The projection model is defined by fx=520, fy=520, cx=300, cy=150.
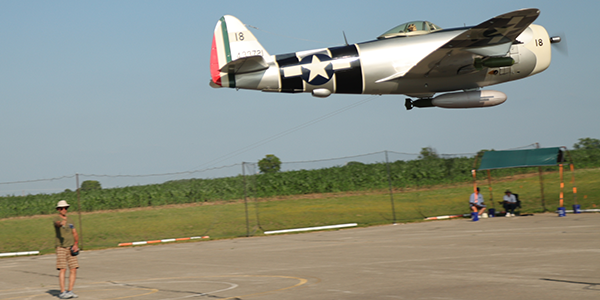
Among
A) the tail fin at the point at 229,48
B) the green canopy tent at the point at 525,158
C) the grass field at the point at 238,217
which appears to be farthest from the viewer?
the green canopy tent at the point at 525,158

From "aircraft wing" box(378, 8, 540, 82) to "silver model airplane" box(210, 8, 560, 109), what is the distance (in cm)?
3

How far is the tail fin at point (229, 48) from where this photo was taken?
1681 cm

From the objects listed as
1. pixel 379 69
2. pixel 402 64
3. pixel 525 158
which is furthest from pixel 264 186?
pixel 525 158

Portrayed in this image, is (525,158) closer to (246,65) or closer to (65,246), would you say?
(246,65)

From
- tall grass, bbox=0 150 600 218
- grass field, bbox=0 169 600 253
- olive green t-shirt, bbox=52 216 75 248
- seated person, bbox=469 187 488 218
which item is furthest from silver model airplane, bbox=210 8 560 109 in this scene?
olive green t-shirt, bbox=52 216 75 248

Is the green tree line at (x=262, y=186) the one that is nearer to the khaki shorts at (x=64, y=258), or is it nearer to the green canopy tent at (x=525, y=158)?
the green canopy tent at (x=525, y=158)

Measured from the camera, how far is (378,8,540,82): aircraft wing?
595 inches

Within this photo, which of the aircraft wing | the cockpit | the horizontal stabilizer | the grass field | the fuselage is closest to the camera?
the aircraft wing

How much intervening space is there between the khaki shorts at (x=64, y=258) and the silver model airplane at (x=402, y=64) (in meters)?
8.36

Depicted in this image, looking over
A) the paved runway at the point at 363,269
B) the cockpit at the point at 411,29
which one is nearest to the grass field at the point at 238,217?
the paved runway at the point at 363,269

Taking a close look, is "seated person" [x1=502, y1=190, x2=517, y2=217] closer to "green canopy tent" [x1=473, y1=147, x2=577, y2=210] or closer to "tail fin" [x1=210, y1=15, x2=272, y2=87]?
"green canopy tent" [x1=473, y1=147, x2=577, y2=210]

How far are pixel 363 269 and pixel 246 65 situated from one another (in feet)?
27.4

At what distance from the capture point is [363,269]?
34.5 ft

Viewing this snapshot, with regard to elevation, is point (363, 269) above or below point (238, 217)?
below
